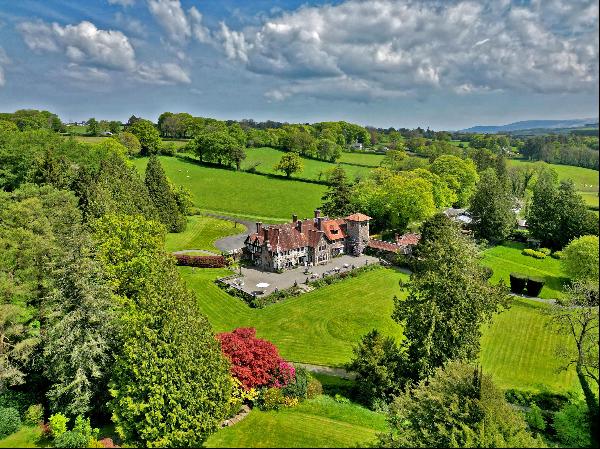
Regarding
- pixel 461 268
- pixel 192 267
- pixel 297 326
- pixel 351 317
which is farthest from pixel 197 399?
pixel 192 267

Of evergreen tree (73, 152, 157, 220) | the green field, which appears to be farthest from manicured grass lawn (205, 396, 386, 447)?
the green field

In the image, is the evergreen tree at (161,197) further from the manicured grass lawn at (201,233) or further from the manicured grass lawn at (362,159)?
the manicured grass lawn at (362,159)

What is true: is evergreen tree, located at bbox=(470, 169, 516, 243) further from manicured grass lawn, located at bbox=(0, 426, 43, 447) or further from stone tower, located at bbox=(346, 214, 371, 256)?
manicured grass lawn, located at bbox=(0, 426, 43, 447)

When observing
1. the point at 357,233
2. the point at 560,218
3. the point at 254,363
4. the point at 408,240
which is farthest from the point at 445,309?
the point at 560,218

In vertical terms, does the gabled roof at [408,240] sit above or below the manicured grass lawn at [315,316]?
above

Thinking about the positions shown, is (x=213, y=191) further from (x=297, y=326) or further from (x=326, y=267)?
(x=297, y=326)

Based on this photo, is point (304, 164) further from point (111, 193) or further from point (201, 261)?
point (111, 193)

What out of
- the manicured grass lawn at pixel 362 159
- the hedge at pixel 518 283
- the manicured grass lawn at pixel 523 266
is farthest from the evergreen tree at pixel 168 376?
the manicured grass lawn at pixel 362 159
